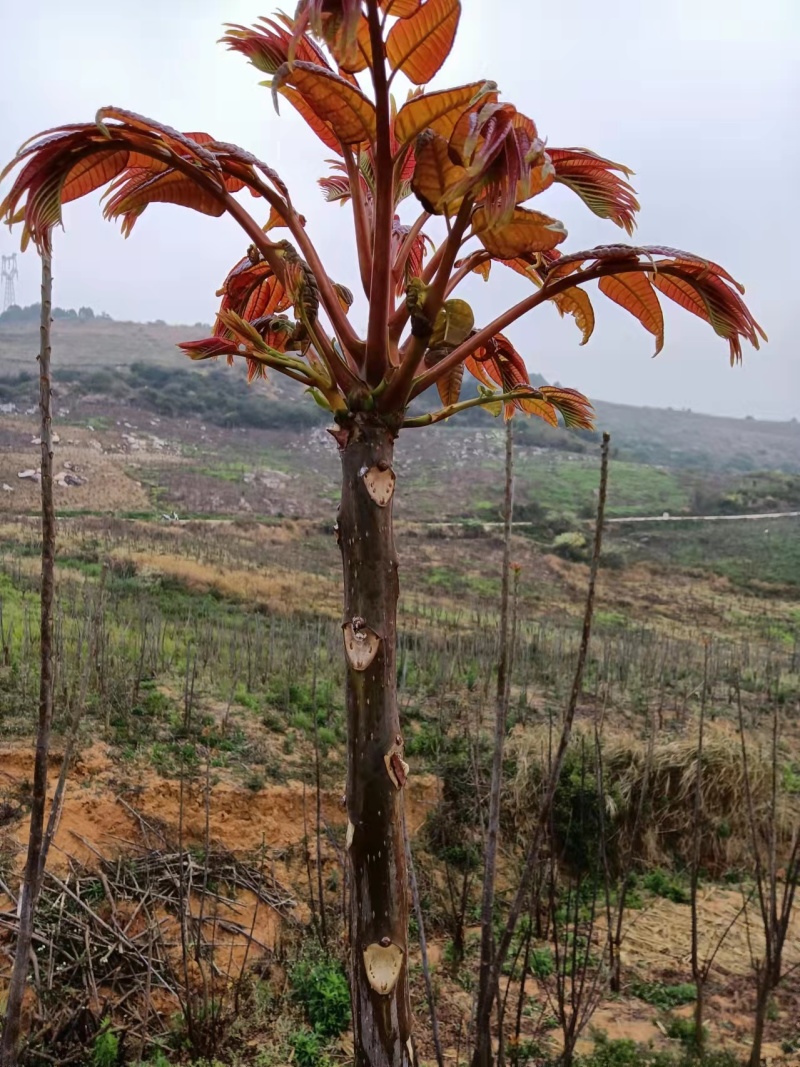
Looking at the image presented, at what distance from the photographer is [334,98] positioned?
3.46 feet

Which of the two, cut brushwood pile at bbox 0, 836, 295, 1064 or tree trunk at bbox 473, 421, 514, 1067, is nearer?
tree trunk at bbox 473, 421, 514, 1067

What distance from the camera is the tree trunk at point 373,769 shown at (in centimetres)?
121

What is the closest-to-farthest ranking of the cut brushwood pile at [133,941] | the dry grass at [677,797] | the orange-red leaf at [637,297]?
the orange-red leaf at [637,297] < the cut brushwood pile at [133,941] < the dry grass at [677,797]

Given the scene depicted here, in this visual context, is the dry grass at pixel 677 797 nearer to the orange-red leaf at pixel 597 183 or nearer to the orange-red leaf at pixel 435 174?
the orange-red leaf at pixel 597 183

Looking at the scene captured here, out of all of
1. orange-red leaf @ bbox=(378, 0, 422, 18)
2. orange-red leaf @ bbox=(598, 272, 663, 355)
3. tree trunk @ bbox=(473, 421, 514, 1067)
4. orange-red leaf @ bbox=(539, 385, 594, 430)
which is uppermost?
orange-red leaf @ bbox=(378, 0, 422, 18)

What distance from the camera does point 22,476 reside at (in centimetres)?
1930

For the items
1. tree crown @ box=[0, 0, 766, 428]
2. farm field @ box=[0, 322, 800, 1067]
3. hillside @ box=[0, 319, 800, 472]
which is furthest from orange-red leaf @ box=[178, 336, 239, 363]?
hillside @ box=[0, 319, 800, 472]

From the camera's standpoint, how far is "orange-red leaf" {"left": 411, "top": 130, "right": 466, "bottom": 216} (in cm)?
105

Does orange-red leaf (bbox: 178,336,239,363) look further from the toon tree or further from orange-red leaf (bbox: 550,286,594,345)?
orange-red leaf (bbox: 550,286,594,345)

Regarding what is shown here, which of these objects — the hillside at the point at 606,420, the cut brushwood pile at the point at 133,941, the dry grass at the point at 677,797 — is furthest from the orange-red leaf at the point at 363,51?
the hillside at the point at 606,420

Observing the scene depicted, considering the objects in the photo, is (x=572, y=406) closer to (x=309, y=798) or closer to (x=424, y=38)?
(x=424, y=38)

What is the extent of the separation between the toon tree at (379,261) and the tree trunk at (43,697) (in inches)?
14.7

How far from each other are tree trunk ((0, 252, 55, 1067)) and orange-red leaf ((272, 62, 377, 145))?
73 centimetres

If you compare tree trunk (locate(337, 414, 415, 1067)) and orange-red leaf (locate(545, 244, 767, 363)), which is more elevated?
orange-red leaf (locate(545, 244, 767, 363))
